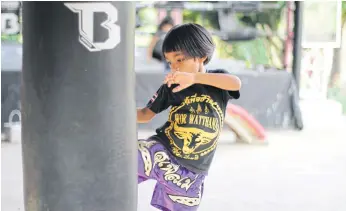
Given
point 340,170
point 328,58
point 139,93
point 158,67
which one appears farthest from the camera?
point 328,58

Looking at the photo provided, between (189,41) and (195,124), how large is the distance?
327 millimetres

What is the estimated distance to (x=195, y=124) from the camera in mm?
2484

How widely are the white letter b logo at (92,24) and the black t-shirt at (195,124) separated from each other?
3.36 feet

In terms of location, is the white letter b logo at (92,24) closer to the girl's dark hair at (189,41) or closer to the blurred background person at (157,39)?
the girl's dark hair at (189,41)

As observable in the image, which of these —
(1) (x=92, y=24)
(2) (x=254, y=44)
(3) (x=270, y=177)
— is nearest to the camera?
(1) (x=92, y=24)

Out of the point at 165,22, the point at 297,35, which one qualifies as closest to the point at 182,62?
the point at 165,22

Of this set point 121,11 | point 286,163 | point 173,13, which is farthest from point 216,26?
point 121,11

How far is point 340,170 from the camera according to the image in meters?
5.89

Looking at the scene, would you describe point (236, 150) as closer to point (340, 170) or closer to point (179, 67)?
point (340, 170)

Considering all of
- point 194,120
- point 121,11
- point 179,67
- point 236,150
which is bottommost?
point 236,150

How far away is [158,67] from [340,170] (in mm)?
3239

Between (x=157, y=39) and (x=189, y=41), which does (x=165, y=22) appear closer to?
(x=157, y=39)

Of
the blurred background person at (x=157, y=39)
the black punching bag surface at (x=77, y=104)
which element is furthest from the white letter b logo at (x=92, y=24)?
the blurred background person at (x=157, y=39)

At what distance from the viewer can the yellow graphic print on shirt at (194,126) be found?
249 cm
